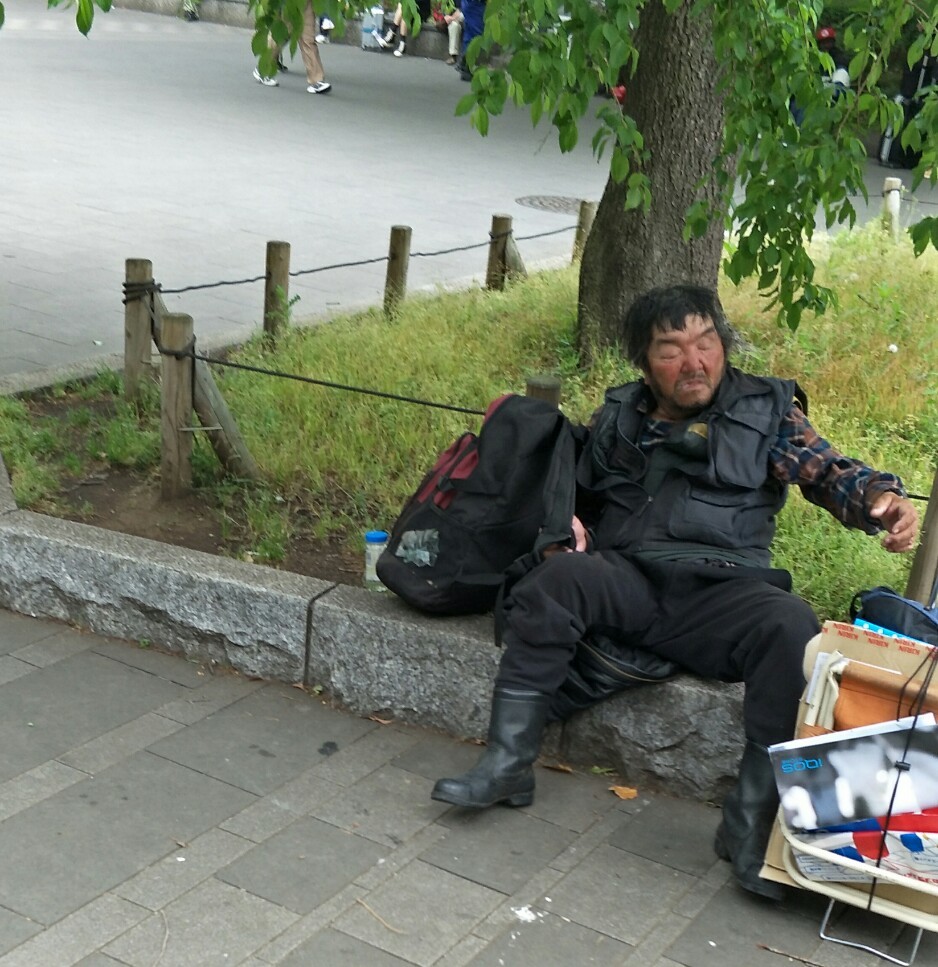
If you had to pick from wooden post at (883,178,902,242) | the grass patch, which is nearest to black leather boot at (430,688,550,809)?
the grass patch

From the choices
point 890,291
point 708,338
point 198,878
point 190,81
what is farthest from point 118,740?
point 190,81

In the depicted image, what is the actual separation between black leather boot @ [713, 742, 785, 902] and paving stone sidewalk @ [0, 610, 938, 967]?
2.7 inches

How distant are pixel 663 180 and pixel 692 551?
330cm

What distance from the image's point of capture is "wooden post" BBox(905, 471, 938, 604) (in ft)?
12.6

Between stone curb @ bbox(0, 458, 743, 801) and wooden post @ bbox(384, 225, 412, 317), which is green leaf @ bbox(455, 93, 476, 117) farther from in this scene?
wooden post @ bbox(384, 225, 412, 317)

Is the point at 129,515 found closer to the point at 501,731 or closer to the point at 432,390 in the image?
the point at 432,390

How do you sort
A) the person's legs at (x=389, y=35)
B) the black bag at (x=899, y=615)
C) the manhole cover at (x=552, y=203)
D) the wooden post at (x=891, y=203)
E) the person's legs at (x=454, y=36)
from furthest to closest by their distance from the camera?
the person's legs at (x=389, y=35), the person's legs at (x=454, y=36), the manhole cover at (x=552, y=203), the wooden post at (x=891, y=203), the black bag at (x=899, y=615)

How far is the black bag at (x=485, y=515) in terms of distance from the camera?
12.8 feet

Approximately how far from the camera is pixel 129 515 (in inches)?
203

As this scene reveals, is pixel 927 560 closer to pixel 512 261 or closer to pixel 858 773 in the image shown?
pixel 858 773

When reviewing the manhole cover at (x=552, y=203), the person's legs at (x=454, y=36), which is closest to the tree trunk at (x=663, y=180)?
the manhole cover at (x=552, y=203)

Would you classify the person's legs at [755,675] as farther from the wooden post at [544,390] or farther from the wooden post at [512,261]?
the wooden post at [512,261]

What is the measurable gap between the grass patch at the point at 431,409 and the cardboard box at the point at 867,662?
3.92 ft

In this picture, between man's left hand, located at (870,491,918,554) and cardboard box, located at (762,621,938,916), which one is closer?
cardboard box, located at (762,621,938,916)
